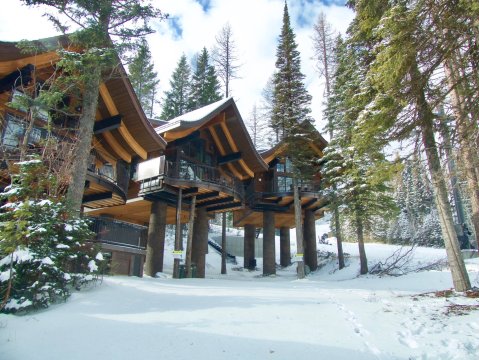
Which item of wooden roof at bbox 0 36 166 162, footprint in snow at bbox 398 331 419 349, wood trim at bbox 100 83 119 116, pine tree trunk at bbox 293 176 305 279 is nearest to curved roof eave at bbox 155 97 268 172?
wooden roof at bbox 0 36 166 162

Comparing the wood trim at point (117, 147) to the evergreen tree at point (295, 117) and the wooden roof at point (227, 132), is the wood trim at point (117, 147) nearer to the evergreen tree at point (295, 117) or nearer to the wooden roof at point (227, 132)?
the wooden roof at point (227, 132)

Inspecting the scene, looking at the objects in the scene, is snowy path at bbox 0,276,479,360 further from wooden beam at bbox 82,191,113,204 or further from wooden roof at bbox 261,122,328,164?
wooden roof at bbox 261,122,328,164

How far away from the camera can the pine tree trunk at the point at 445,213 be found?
9.23 metres

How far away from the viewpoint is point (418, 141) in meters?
9.86

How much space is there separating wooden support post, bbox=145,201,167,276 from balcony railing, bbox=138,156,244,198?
158 cm

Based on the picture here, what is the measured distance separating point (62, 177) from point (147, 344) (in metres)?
5.52

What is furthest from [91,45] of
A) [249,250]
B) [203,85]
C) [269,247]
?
[203,85]

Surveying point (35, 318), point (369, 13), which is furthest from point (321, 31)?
point (35, 318)

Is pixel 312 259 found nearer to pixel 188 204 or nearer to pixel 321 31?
pixel 188 204

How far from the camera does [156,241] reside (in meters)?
17.9

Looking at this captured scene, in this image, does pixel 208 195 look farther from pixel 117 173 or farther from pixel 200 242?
pixel 117 173

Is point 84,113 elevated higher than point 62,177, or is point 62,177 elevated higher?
point 84,113

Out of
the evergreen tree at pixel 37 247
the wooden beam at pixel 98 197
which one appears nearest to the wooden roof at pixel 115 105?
the wooden beam at pixel 98 197

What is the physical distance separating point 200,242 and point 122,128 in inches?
313
